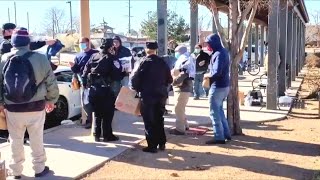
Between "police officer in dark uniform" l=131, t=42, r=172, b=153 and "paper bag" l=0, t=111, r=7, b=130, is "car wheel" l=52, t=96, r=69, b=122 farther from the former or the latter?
"paper bag" l=0, t=111, r=7, b=130

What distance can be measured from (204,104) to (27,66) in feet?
26.9

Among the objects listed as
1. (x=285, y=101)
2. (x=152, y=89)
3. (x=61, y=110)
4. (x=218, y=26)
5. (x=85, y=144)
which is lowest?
(x=85, y=144)

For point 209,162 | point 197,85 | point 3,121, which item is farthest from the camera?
point 197,85

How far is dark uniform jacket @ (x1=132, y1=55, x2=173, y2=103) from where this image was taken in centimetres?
719

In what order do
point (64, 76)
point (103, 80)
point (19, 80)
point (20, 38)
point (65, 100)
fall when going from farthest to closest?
point (64, 76), point (65, 100), point (103, 80), point (20, 38), point (19, 80)

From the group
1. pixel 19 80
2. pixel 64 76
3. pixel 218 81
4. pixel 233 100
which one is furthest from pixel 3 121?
pixel 233 100

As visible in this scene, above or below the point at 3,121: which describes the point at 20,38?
above

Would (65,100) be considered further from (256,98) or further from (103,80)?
(256,98)

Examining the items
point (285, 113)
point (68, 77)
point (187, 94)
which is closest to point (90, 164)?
point (187, 94)

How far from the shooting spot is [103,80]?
7.71 m

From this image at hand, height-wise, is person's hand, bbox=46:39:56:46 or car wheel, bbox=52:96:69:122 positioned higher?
person's hand, bbox=46:39:56:46

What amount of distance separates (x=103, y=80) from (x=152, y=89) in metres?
1.00

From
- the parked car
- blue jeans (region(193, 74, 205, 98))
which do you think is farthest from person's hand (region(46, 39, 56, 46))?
blue jeans (region(193, 74, 205, 98))

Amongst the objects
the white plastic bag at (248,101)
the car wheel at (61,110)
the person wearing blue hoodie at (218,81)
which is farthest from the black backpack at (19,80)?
the white plastic bag at (248,101)
